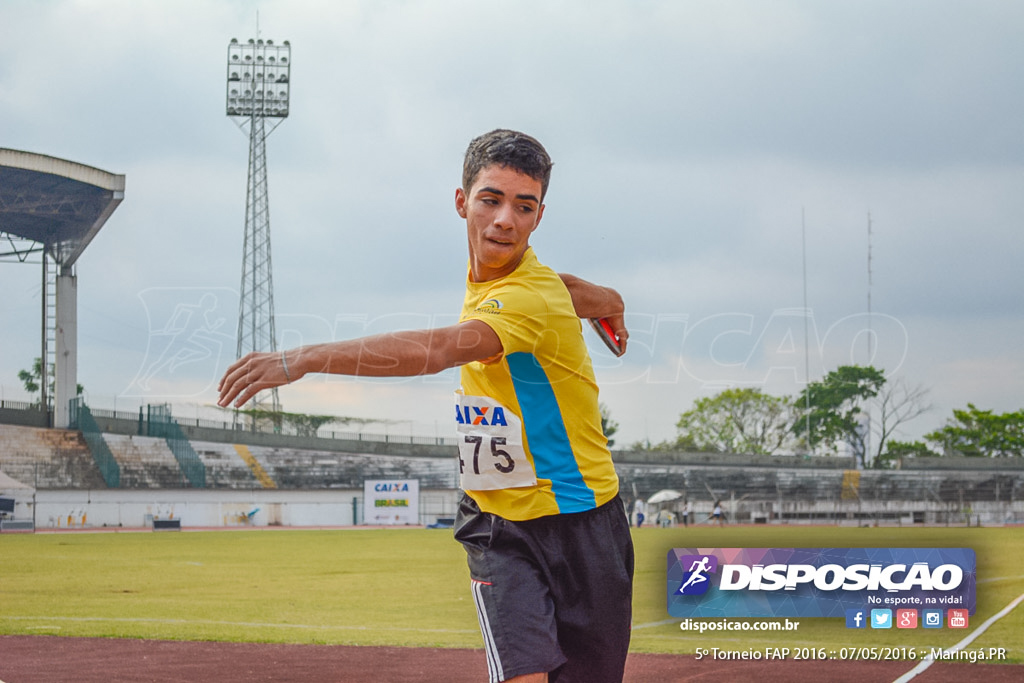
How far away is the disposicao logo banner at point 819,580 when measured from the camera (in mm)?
9688

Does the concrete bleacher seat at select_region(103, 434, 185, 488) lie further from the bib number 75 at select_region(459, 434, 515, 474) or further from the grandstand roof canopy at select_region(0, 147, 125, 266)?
the bib number 75 at select_region(459, 434, 515, 474)

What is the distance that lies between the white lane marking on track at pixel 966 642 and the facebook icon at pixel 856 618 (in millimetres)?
821

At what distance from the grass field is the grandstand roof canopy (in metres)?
14.5

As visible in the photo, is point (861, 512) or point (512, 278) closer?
point (512, 278)

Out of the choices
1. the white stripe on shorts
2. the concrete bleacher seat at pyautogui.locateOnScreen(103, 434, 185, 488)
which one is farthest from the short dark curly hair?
the concrete bleacher seat at pyautogui.locateOnScreen(103, 434, 185, 488)

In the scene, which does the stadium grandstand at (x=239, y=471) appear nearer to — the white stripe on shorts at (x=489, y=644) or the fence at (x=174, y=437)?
the fence at (x=174, y=437)

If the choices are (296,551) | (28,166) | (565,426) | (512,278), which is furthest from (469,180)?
(28,166)

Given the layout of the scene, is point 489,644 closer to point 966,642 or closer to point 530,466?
point 530,466

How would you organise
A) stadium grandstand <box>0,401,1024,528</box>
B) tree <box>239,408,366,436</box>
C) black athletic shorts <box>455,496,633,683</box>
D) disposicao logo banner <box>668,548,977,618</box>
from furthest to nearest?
tree <box>239,408,366,436</box> < stadium grandstand <box>0,401,1024,528</box> < disposicao logo banner <box>668,548,977,618</box> < black athletic shorts <box>455,496,633,683</box>

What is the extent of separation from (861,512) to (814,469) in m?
12.3

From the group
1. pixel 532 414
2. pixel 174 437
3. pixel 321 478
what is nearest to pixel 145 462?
pixel 174 437

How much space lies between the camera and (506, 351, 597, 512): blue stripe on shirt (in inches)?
134

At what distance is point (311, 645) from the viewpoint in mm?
10250

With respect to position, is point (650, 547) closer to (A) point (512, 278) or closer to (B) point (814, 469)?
(A) point (512, 278)
